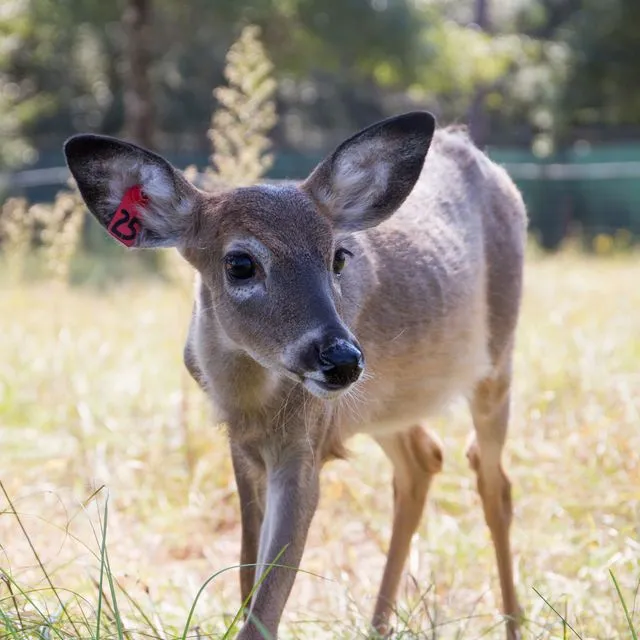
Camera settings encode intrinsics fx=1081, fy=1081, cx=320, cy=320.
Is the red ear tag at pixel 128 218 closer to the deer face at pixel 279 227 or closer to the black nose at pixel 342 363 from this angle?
the deer face at pixel 279 227

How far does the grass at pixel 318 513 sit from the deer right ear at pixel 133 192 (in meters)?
0.88

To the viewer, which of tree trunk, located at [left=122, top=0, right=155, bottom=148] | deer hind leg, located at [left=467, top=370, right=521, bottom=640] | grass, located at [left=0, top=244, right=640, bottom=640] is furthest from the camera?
tree trunk, located at [left=122, top=0, right=155, bottom=148]

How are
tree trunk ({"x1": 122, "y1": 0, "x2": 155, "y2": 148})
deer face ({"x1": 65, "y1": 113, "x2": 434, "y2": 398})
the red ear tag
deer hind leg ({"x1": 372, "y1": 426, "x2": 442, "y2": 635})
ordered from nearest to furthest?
deer face ({"x1": 65, "y1": 113, "x2": 434, "y2": 398}), the red ear tag, deer hind leg ({"x1": 372, "y1": 426, "x2": 442, "y2": 635}), tree trunk ({"x1": 122, "y1": 0, "x2": 155, "y2": 148})

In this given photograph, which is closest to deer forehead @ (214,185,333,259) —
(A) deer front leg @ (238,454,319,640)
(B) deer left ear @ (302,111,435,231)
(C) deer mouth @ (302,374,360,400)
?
(B) deer left ear @ (302,111,435,231)

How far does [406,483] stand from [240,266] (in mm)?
1928

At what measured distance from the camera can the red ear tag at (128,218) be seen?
3461 mm

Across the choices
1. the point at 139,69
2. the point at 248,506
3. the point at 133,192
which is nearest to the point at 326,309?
the point at 133,192

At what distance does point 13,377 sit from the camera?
705 centimetres

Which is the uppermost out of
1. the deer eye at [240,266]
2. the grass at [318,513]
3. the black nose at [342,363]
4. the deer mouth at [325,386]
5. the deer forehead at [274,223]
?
the deer forehead at [274,223]

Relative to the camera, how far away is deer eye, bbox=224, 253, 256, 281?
316 cm

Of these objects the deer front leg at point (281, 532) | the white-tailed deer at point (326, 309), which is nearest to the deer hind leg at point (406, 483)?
the white-tailed deer at point (326, 309)

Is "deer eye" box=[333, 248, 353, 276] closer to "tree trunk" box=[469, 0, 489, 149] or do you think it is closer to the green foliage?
the green foliage

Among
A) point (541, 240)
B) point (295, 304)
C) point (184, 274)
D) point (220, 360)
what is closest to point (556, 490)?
point (184, 274)

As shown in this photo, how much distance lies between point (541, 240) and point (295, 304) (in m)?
19.2
